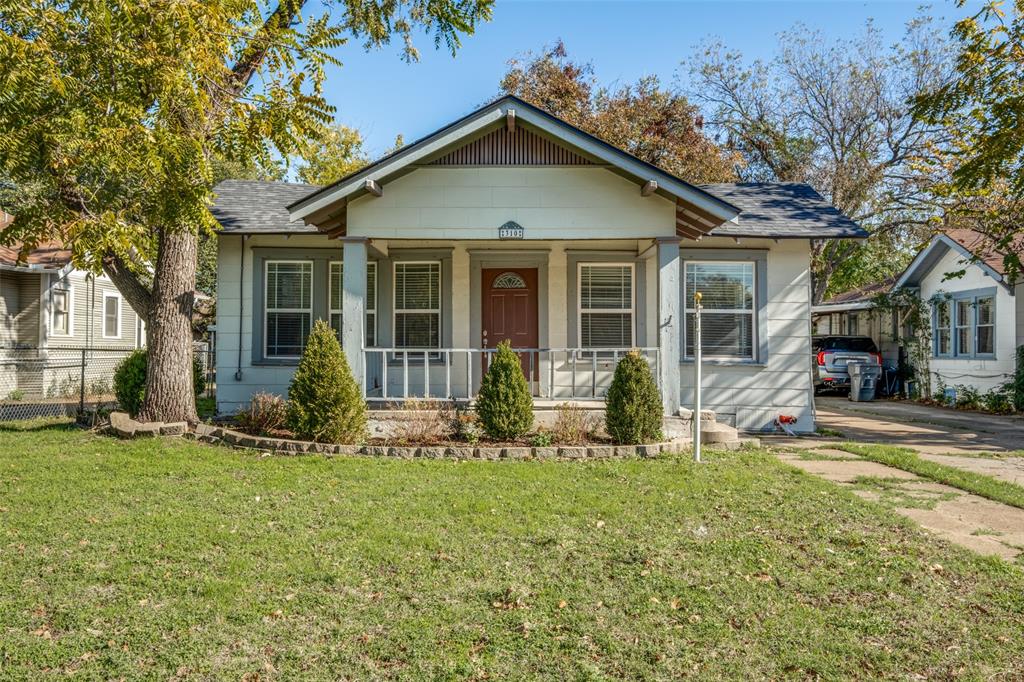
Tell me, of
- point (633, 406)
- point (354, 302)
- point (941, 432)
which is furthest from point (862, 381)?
point (354, 302)

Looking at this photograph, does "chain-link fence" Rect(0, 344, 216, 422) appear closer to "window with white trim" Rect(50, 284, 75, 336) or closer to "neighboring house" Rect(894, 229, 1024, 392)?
"window with white trim" Rect(50, 284, 75, 336)

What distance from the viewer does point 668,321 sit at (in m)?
9.52

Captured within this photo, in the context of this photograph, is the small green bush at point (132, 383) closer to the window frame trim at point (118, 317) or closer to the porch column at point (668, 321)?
the porch column at point (668, 321)

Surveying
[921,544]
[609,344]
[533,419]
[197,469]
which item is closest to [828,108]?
[609,344]

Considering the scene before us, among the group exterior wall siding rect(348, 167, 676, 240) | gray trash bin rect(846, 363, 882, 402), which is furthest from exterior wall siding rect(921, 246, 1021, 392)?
exterior wall siding rect(348, 167, 676, 240)

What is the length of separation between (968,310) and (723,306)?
10.4m

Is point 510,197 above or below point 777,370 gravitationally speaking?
above

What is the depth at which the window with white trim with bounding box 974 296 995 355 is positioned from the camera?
16.7 meters

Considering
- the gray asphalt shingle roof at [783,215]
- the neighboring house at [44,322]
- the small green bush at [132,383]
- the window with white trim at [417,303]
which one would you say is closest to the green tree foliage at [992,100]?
the gray asphalt shingle roof at [783,215]

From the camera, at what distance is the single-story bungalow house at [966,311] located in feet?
52.3

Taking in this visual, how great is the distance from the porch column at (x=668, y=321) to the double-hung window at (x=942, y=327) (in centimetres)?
1289

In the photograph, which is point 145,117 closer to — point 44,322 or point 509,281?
point 509,281

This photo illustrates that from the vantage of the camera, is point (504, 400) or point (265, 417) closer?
point (504, 400)

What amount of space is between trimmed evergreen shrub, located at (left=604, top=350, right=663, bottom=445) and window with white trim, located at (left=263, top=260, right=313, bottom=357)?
5.94m
